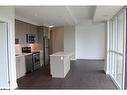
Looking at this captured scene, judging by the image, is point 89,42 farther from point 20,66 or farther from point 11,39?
point 11,39

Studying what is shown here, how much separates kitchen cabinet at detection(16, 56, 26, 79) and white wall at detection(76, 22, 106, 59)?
20.3 feet

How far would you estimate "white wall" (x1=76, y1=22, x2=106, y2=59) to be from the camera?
40.6 feet

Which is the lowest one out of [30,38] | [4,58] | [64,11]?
[4,58]

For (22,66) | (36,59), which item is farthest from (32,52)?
(22,66)

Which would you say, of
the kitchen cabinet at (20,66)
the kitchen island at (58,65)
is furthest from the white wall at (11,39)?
the kitchen island at (58,65)

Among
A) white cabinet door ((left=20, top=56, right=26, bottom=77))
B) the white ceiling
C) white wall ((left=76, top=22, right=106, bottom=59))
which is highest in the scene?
the white ceiling

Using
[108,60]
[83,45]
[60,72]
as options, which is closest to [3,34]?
[60,72]

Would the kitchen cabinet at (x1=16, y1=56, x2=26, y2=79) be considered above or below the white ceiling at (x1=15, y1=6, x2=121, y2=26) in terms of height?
below

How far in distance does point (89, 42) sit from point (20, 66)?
695 cm

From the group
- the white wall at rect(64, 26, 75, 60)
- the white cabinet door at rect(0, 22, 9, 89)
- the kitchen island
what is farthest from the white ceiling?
the white wall at rect(64, 26, 75, 60)

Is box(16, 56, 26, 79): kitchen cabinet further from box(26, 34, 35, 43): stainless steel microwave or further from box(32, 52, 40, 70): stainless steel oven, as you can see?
box(26, 34, 35, 43): stainless steel microwave

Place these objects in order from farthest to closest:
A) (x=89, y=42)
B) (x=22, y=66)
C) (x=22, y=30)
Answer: (x=89, y=42)
(x=22, y=30)
(x=22, y=66)

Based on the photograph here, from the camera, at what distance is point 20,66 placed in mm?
6617

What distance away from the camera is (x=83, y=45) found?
493 inches
